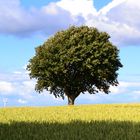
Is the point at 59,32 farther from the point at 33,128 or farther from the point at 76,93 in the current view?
the point at 33,128

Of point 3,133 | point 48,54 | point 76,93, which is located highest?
point 48,54

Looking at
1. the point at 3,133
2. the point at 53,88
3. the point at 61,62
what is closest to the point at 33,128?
the point at 3,133

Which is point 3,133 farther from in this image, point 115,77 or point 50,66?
point 115,77

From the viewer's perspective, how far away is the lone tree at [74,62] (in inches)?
3073

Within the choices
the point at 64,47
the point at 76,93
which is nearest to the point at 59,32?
the point at 64,47

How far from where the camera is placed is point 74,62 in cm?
7762

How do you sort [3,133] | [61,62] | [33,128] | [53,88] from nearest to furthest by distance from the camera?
[3,133], [33,128], [61,62], [53,88]

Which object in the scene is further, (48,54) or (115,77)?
(115,77)

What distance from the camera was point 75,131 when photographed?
17641 mm

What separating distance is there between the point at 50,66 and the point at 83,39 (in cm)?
776

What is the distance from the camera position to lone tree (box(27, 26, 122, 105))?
78062 mm

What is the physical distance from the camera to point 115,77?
85188 millimetres

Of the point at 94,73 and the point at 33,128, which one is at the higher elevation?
the point at 94,73

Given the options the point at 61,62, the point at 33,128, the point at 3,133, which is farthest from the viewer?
the point at 61,62
